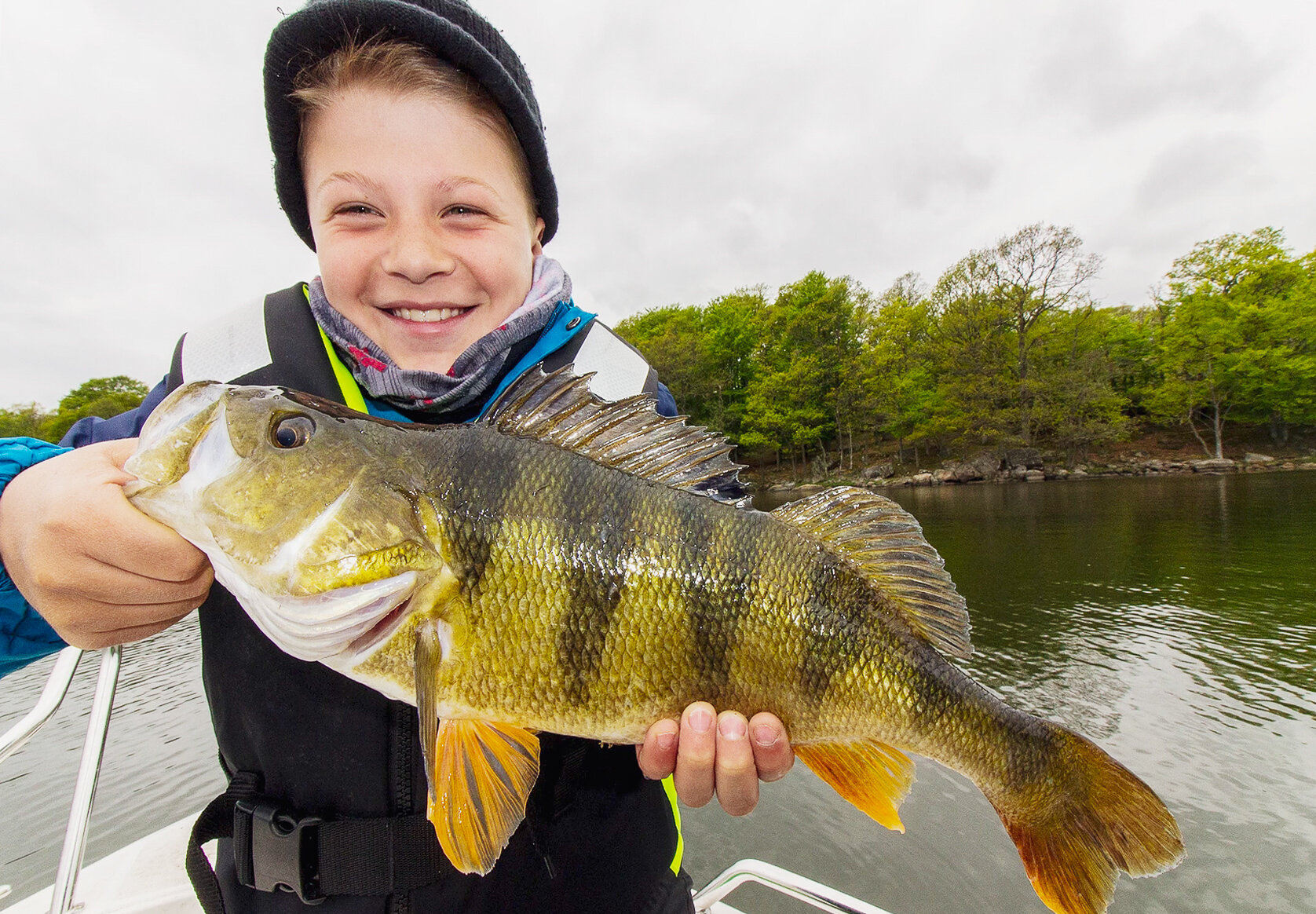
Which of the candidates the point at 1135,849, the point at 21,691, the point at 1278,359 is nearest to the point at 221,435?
the point at 1135,849

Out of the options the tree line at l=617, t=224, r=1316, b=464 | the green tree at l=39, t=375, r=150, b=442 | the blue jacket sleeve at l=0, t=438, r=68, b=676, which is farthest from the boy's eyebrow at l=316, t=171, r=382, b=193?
the green tree at l=39, t=375, r=150, b=442

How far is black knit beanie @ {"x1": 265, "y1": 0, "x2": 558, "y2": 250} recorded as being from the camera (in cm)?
188

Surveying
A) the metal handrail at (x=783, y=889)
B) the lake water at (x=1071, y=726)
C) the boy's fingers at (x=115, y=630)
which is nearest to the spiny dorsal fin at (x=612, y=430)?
the boy's fingers at (x=115, y=630)

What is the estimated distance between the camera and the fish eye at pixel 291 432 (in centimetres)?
140

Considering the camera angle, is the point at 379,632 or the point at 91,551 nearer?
the point at 91,551

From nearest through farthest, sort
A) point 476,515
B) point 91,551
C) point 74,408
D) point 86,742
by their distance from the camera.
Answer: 1. point 91,551
2. point 476,515
3. point 86,742
4. point 74,408

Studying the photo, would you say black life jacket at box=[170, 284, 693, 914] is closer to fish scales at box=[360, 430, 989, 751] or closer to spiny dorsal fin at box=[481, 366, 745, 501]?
fish scales at box=[360, 430, 989, 751]

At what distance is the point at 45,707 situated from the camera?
2.16 m

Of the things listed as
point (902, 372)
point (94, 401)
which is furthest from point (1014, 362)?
point (94, 401)

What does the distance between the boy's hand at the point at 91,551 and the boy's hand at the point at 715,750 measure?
3.89ft

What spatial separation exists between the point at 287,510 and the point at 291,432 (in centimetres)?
19

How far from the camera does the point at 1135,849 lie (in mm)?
1724

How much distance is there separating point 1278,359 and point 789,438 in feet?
87.2

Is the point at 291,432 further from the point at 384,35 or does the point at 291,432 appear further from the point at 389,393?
the point at 384,35
